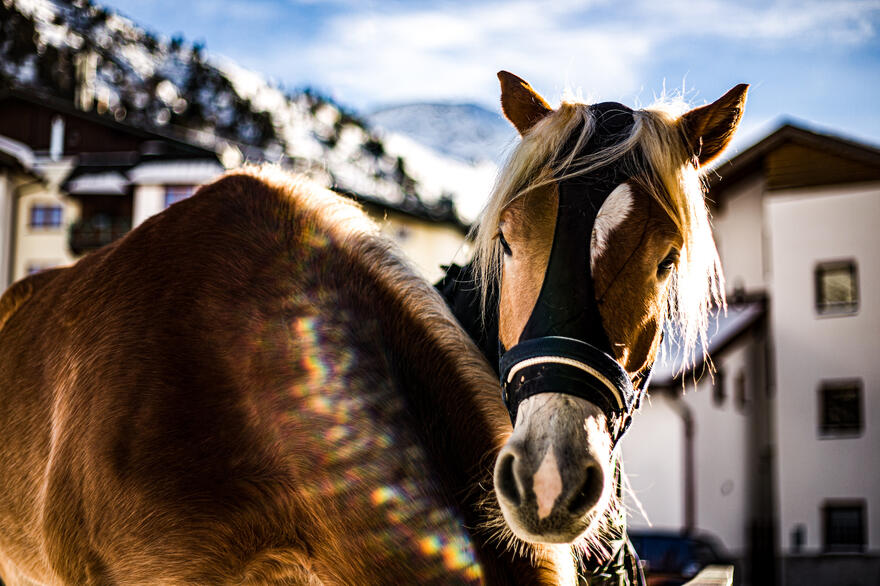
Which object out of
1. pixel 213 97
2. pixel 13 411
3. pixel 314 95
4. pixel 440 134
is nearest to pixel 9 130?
pixel 213 97

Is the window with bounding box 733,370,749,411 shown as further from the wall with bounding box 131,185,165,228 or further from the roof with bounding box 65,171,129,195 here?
the roof with bounding box 65,171,129,195

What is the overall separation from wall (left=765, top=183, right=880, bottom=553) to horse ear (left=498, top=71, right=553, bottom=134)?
24.7m

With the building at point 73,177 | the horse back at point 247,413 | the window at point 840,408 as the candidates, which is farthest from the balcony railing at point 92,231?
the horse back at point 247,413

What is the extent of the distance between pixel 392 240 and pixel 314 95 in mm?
53002

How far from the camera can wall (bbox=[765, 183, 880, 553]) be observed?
2491 centimetres

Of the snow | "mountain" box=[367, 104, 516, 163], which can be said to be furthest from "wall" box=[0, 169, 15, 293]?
"mountain" box=[367, 104, 516, 163]

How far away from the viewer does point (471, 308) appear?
321 cm

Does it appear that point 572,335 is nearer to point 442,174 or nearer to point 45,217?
point 45,217

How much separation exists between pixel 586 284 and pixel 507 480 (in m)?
0.58

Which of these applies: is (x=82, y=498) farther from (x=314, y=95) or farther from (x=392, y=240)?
(x=314, y=95)

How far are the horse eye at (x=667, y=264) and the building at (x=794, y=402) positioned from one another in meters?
22.3

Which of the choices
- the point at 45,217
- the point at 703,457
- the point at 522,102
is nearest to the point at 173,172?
the point at 45,217

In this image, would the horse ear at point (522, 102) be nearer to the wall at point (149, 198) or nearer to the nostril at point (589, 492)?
the nostril at point (589, 492)

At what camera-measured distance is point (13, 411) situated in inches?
137
